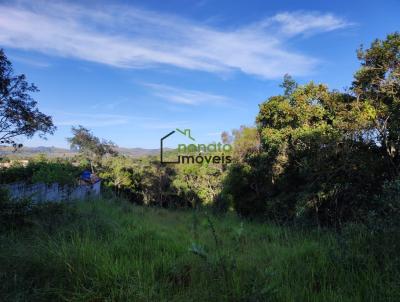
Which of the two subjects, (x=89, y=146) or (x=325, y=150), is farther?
(x=89, y=146)

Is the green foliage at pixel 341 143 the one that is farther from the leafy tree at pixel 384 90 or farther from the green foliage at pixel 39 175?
the green foliage at pixel 39 175

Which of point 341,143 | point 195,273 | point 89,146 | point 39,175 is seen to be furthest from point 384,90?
point 89,146

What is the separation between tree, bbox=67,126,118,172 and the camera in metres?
30.1

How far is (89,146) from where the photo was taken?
30453 mm

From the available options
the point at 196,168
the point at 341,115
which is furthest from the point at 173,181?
the point at 341,115

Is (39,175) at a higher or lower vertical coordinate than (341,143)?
lower

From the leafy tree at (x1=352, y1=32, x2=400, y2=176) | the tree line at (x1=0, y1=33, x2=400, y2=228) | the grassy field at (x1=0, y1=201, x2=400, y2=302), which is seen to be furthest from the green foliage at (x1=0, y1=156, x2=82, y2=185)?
the leafy tree at (x1=352, y1=32, x2=400, y2=176)

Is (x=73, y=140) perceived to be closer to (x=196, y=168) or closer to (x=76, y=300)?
(x=196, y=168)

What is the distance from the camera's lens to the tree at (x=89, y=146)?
3012cm

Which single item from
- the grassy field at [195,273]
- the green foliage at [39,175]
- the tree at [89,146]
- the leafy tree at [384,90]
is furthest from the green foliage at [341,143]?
the tree at [89,146]

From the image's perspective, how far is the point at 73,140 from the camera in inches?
1184

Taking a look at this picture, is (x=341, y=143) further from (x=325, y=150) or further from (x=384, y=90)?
(x=384, y=90)

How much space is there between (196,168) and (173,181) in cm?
A: 286

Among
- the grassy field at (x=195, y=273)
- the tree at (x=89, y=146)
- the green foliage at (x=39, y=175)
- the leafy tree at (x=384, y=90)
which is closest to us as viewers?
the grassy field at (x=195, y=273)
